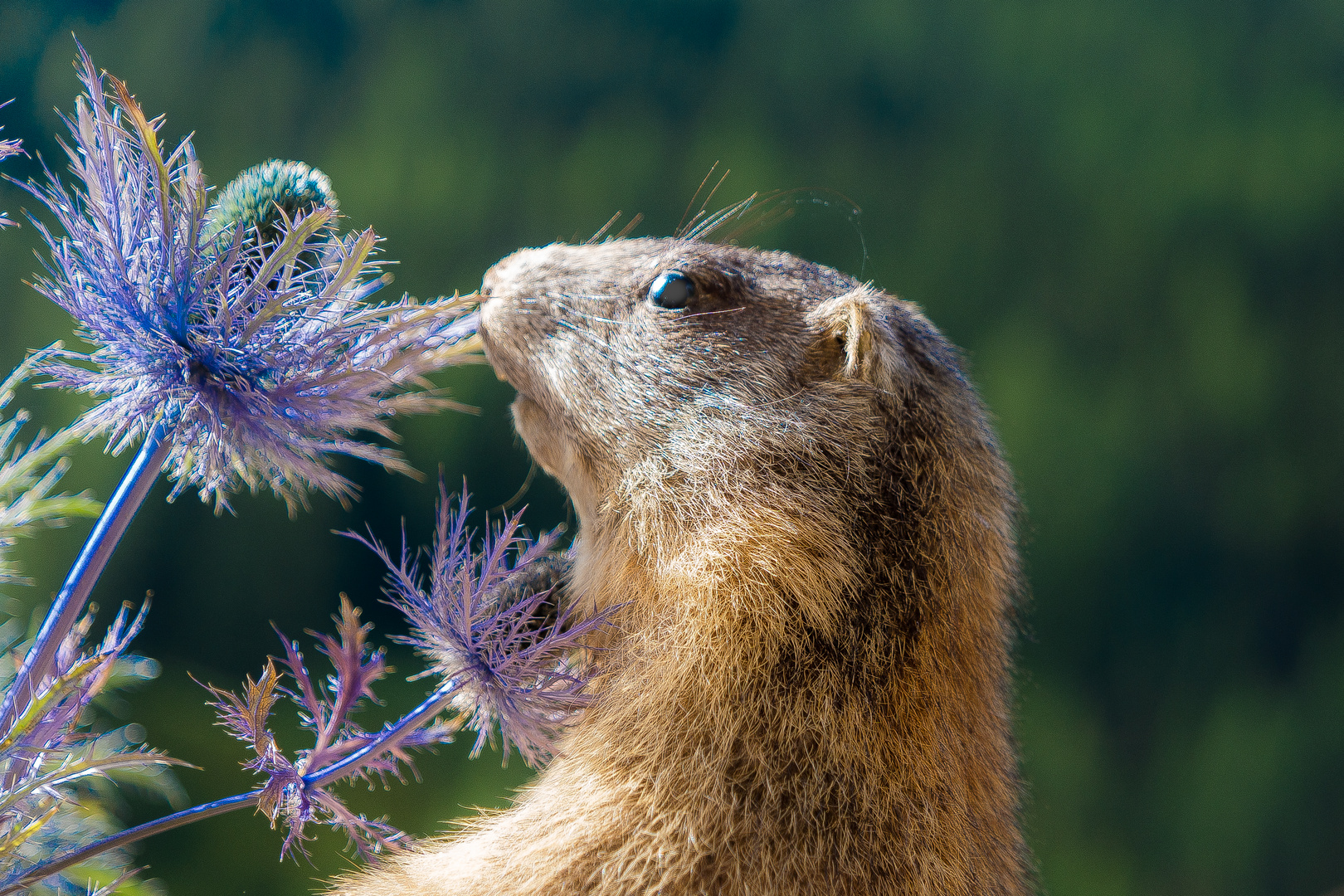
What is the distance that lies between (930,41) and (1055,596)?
102 cm

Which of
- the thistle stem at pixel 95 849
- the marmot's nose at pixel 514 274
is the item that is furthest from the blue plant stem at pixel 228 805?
the marmot's nose at pixel 514 274

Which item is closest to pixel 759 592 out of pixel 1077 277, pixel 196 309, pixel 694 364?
pixel 694 364

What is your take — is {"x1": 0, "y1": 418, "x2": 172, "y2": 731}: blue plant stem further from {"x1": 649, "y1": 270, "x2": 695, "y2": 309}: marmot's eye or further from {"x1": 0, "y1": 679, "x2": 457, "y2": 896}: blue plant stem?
{"x1": 649, "y1": 270, "x2": 695, "y2": 309}: marmot's eye

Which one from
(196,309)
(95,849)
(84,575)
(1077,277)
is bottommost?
(95,849)

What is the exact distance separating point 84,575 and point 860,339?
56 centimetres

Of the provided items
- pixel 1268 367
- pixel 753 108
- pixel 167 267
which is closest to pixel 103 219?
pixel 167 267

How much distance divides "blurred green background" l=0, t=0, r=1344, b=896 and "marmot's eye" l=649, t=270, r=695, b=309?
30.4 inches

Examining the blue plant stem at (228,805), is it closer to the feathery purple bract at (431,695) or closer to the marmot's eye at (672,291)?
the feathery purple bract at (431,695)

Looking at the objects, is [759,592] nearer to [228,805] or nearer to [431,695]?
[431,695]

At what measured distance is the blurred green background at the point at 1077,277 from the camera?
4.89ft

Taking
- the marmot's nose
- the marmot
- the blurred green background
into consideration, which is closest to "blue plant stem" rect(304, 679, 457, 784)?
the marmot

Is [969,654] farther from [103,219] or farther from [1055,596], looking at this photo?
[1055,596]

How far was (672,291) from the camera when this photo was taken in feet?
2.54

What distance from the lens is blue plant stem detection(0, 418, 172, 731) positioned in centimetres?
46
